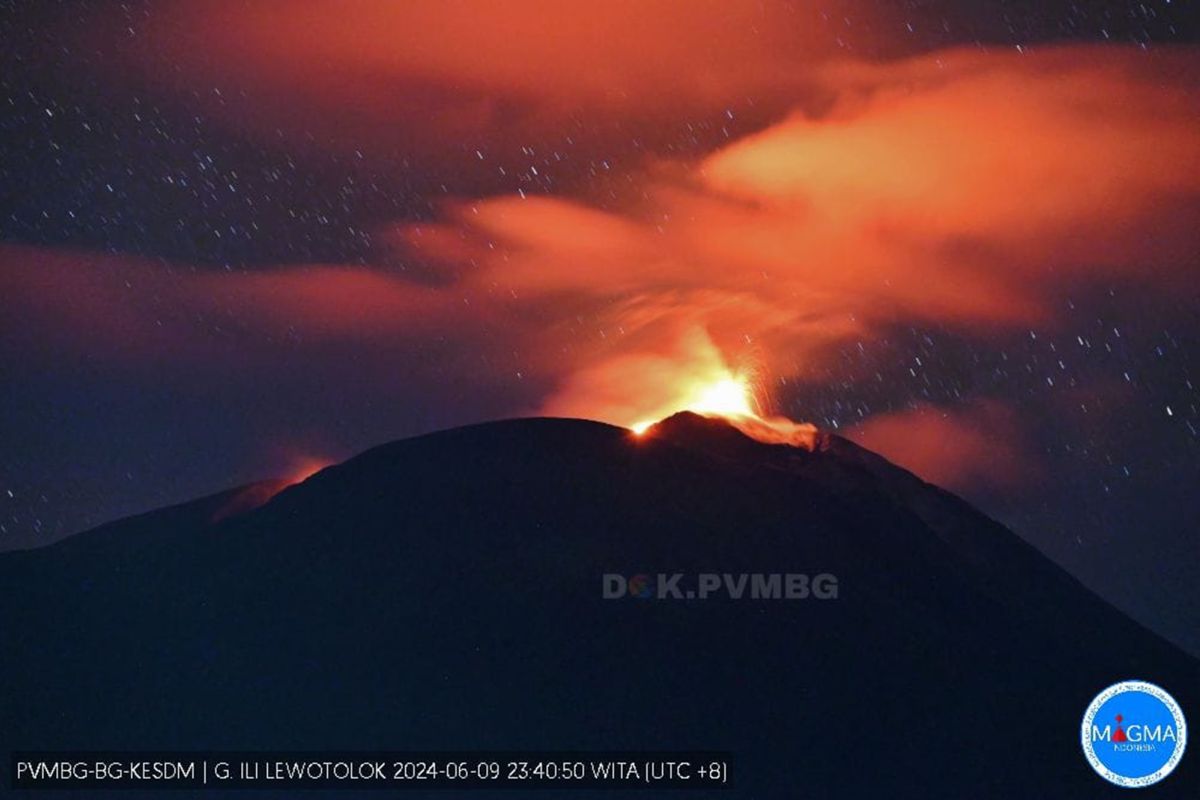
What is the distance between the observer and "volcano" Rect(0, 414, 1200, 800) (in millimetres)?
58625

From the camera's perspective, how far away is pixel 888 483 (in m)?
95.4

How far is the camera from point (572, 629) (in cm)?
6638

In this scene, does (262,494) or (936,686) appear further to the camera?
(262,494)

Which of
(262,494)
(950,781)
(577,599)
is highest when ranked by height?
(262,494)

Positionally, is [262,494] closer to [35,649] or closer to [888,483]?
[35,649]

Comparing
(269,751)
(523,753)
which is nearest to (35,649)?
(269,751)

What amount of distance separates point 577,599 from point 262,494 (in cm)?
2487

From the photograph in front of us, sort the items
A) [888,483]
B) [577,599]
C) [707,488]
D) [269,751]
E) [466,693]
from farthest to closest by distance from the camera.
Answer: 1. [888,483]
2. [707,488]
3. [577,599]
4. [466,693]
5. [269,751]

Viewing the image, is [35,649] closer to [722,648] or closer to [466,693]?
[466,693]

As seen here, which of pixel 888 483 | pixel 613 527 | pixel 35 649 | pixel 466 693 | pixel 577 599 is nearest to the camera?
pixel 466 693

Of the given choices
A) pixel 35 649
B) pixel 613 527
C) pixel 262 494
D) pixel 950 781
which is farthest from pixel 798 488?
pixel 35 649

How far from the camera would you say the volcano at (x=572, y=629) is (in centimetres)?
5862

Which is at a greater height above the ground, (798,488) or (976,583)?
(798,488)

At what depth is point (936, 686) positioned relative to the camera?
66562mm
